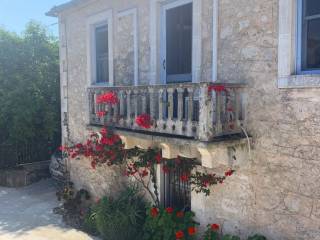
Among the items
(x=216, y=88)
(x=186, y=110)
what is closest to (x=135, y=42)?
(x=186, y=110)

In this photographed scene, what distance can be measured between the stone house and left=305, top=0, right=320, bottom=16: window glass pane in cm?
1

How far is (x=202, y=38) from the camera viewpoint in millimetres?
5664

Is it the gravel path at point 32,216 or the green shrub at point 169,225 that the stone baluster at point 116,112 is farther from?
the gravel path at point 32,216

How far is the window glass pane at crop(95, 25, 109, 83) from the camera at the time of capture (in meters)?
8.32

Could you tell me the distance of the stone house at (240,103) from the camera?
446 cm

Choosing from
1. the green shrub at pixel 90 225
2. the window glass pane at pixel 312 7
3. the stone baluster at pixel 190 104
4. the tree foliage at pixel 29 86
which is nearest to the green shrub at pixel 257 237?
the stone baluster at pixel 190 104

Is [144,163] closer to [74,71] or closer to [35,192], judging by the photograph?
[74,71]

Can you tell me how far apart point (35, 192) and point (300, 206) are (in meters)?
8.40

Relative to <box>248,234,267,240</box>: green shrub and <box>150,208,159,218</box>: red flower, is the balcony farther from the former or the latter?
<box>150,208,159,218</box>: red flower

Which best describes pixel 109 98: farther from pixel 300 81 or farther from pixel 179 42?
pixel 300 81

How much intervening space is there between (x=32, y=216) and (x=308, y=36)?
23.9ft

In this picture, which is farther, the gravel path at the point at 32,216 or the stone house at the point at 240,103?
the gravel path at the point at 32,216

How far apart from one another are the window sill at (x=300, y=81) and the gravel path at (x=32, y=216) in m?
4.98

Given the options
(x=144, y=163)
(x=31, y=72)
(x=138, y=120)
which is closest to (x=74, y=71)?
(x=31, y=72)
